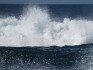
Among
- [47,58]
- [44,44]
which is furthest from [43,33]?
[47,58]

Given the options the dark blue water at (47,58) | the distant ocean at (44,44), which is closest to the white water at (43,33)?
the distant ocean at (44,44)

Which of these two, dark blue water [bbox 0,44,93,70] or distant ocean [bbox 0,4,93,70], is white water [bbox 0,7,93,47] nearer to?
distant ocean [bbox 0,4,93,70]

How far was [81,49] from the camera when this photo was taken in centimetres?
3045

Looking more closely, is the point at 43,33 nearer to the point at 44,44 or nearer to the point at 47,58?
the point at 44,44

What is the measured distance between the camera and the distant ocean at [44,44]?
2458 centimetres

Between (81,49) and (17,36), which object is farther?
(17,36)

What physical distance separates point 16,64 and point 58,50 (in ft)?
22.1

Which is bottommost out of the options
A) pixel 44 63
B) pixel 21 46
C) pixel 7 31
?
pixel 44 63

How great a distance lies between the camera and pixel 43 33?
39.2 meters

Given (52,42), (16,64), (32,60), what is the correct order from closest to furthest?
1. (16,64)
2. (32,60)
3. (52,42)

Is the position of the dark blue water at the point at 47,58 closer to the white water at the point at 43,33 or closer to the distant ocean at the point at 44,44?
the distant ocean at the point at 44,44

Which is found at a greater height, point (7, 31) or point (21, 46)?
point (7, 31)

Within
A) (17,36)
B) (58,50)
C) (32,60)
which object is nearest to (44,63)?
(32,60)

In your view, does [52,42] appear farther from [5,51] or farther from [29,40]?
[5,51]
